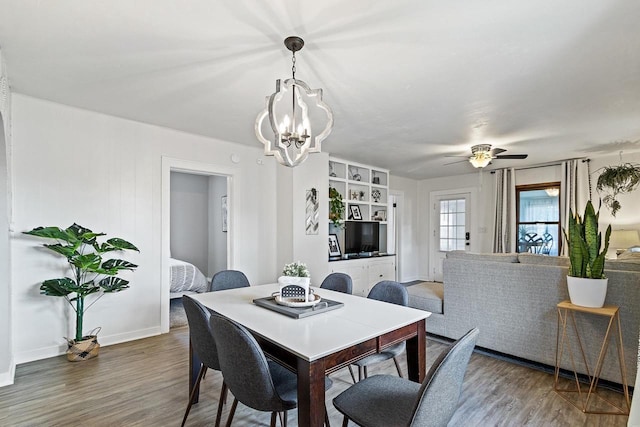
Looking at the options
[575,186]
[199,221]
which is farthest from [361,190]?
[575,186]

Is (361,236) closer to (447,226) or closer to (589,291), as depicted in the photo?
(447,226)

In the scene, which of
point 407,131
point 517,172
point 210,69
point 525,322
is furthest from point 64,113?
point 517,172

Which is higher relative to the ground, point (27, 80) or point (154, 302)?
point (27, 80)

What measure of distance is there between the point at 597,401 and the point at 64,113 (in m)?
5.32

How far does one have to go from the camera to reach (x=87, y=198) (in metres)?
3.38

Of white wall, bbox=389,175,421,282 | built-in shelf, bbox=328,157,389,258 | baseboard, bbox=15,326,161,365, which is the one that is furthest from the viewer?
white wall, bbox=389,175,421,282

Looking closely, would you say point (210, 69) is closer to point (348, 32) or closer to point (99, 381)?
point (348, 32)

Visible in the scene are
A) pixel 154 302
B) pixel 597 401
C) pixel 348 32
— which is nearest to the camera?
pixel 348 32

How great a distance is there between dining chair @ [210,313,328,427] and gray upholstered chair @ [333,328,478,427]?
298 mm

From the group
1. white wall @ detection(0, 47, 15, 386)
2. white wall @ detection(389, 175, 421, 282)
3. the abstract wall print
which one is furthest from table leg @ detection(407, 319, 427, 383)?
white wall @ detection(389, 175, 421, 282)

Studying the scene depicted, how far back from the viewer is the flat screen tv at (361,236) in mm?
5945

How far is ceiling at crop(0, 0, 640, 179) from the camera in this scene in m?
1.82

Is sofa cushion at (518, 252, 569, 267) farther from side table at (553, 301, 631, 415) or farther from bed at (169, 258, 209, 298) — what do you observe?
bed at (169, 258, 209, 298)

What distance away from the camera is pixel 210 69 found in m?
2.51
